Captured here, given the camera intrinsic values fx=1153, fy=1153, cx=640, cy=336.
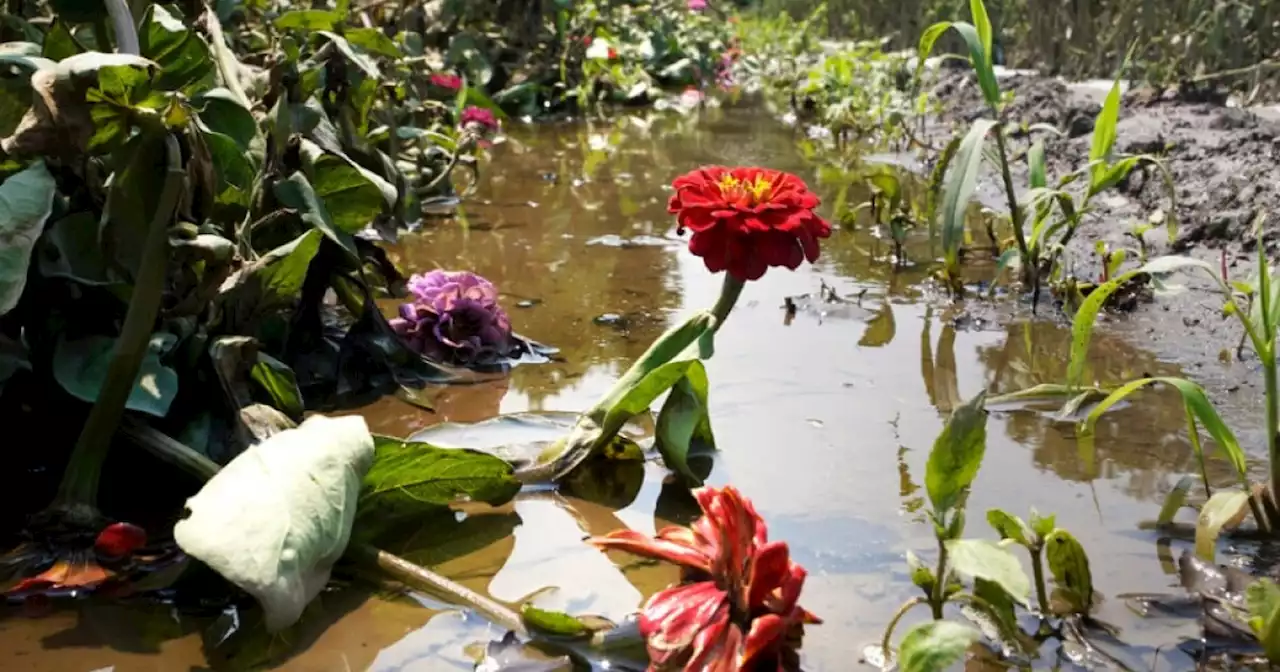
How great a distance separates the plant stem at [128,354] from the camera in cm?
146

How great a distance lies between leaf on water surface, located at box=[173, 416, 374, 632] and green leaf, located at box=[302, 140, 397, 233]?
74cm

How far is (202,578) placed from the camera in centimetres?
139

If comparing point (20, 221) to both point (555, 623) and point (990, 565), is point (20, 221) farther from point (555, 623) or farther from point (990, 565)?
point (990, 565)

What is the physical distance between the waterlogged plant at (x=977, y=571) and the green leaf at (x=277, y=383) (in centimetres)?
97

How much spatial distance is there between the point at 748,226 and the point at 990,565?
0.73 m

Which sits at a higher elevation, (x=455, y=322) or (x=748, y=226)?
(x=748, y=226)

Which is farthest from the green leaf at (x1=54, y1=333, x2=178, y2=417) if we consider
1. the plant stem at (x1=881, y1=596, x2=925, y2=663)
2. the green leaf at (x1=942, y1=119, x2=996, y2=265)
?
the green leaf at (x1=942, y1=119, x2=996, y2=265)

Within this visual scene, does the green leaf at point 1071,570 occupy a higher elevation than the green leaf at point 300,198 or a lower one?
lower

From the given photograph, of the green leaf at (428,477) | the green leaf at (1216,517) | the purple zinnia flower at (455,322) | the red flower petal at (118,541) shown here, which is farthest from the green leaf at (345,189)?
the green leaf at (1216,517)

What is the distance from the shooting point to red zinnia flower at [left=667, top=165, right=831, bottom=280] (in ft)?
5.82

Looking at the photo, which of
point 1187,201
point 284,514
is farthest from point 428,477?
point 1187,201

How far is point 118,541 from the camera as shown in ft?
4.77

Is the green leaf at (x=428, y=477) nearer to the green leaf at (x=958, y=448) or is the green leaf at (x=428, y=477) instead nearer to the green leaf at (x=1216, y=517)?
the green leaf at (x=958, y=448)

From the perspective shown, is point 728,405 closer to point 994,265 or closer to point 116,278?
point 116,278
